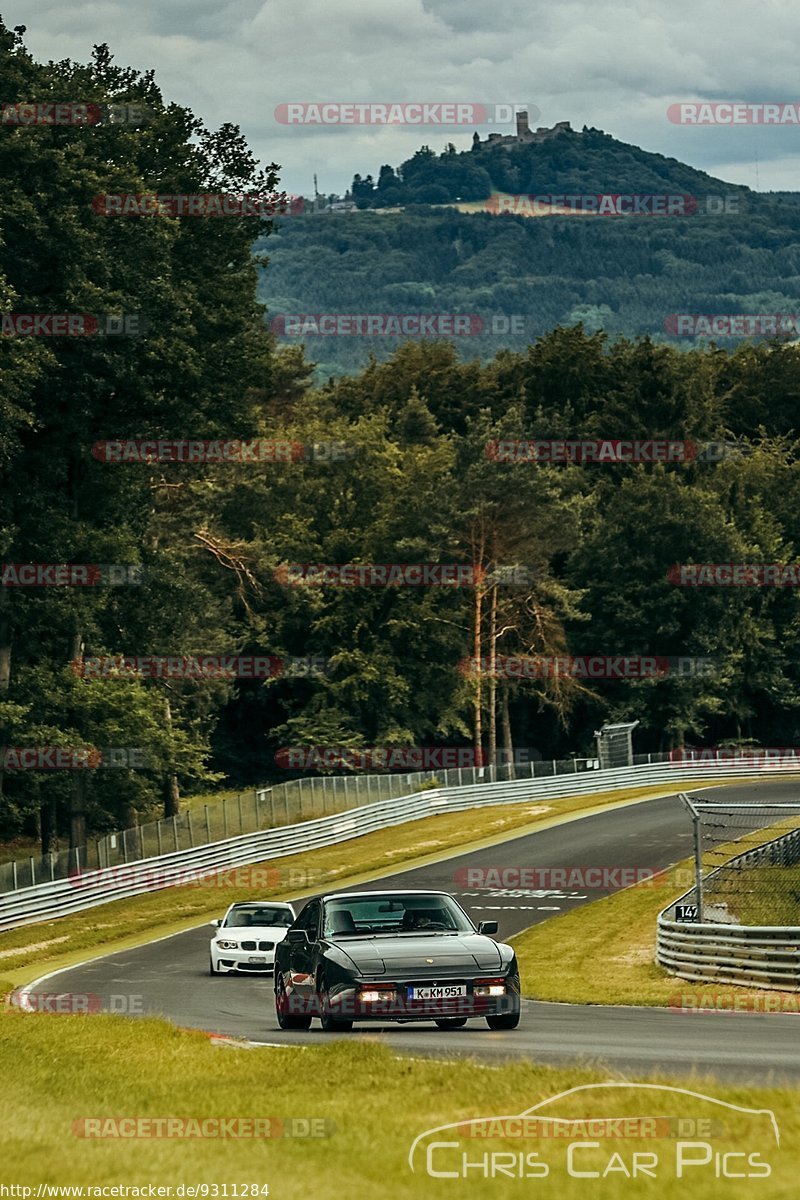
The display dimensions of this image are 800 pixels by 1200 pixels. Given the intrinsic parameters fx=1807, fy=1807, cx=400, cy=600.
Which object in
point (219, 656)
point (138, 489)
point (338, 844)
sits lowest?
point (338, 844)

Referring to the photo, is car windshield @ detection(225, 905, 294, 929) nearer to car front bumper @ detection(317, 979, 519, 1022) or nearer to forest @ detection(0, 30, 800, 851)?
car front bumper @ detection(317, 979, 519, 1022)

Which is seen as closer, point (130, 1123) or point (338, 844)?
point (130, 1123)

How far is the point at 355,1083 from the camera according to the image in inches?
460

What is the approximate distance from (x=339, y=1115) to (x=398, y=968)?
7360mm

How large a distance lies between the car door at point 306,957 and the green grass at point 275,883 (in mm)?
15426

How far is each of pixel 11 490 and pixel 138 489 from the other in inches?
194

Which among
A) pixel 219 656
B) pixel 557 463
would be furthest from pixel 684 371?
pixel 219 656

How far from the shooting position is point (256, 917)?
31.1 m

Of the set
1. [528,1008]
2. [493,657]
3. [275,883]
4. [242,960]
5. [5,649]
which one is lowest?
[275,883]

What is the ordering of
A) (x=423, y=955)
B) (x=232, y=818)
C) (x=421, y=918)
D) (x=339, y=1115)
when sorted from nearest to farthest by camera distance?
(x=339, y=1115)
(x=423, y=955)
(x=421, y=918)
(x=232, y=818)

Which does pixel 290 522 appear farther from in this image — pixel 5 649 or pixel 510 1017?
pixel 510 1017

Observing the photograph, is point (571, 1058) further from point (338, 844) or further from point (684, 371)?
point (684, 371)

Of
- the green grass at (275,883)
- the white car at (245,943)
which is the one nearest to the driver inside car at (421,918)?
the white car at (245,943)

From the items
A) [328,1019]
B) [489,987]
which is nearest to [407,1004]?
[489,987]
